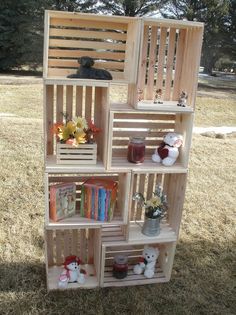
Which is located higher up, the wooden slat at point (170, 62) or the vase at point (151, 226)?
the wooden slat at point (170, 62)

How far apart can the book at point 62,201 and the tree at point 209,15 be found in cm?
2081

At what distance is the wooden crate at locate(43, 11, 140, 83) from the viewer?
2.40 metres

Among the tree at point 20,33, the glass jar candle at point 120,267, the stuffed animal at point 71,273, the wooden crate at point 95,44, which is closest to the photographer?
the wooden crate at point 95,44

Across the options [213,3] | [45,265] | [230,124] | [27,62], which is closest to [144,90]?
[45,265]

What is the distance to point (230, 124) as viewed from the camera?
392 inches

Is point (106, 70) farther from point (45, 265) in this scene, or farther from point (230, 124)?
point (230, 124)

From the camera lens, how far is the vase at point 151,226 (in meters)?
2.88

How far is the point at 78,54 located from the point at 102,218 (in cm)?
124

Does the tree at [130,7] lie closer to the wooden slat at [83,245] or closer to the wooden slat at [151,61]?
the wooden slat at [151,61]

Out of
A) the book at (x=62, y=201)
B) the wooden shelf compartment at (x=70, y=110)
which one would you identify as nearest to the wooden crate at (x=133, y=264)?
the book at (x=62, y=201)

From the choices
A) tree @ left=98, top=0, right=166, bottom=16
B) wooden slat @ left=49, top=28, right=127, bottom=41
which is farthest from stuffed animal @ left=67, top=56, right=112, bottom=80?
tree @ left=98, top=0, right=166, bottom=16

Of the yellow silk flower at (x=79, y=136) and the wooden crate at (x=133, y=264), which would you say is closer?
the yellow silk flower at (x=79, y=136)

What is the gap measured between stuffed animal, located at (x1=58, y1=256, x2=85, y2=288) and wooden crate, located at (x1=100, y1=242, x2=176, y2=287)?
0.62ft

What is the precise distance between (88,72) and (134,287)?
178cm
